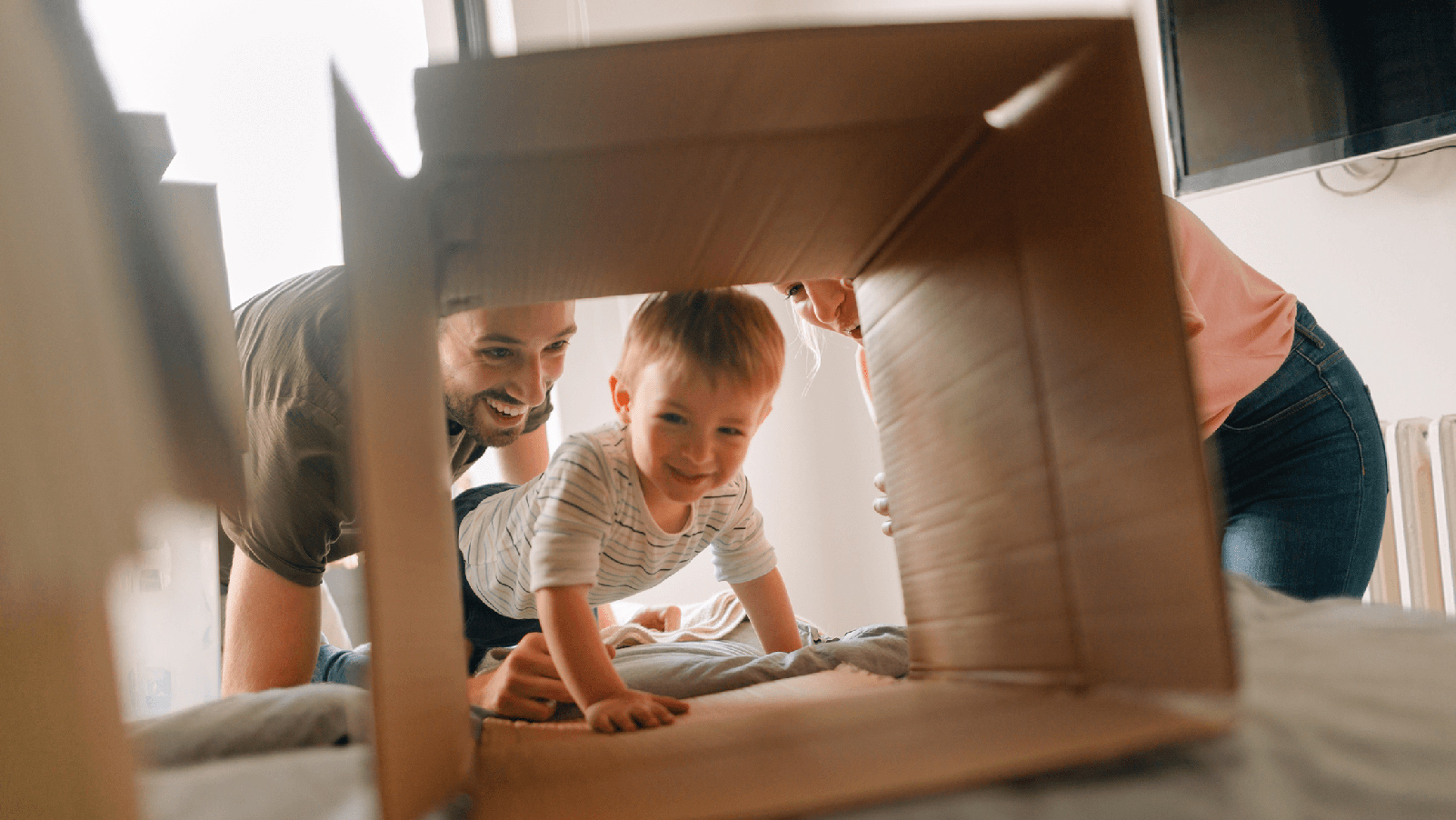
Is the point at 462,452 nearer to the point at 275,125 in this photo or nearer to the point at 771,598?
the point at 771,598

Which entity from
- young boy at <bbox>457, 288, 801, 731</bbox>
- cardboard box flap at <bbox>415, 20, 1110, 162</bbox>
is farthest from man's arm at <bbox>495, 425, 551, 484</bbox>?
cardboard box flap at <bbox>415, 20, 1110, 162</bbox>

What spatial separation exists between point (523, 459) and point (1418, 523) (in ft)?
5.10

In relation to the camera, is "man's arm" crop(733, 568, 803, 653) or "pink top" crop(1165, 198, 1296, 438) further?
"man's arm" crop(733, 568, 803, 653)

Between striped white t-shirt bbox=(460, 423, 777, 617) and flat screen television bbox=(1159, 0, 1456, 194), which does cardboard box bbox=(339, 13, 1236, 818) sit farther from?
flat screen television bbox=(1159, 0, 1456, 194)

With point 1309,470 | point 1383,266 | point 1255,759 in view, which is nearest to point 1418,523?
point 1383,266

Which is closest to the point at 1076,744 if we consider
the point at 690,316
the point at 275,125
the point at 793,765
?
the point at 793,765

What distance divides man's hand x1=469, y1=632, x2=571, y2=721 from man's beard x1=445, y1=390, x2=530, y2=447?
0.40 meters

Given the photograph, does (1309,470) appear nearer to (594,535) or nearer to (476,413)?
(594,535)

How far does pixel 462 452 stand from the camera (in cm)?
119

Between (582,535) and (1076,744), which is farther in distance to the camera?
(582,535)

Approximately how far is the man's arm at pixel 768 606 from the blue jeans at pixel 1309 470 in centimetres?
57

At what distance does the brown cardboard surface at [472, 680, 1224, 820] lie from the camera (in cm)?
26

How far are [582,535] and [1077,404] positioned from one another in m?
0.55

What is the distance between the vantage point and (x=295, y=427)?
1.01 m
